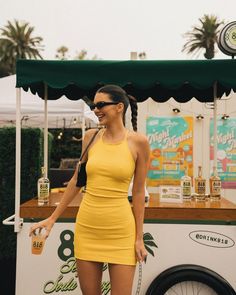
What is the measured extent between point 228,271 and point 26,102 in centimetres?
473

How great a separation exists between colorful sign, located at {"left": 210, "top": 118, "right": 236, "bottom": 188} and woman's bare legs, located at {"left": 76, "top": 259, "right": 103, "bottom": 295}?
6.37 m

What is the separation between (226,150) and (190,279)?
18.8ft

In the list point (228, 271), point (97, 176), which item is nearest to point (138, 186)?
point (97, 176)

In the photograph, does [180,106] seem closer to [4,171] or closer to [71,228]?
[4,171]

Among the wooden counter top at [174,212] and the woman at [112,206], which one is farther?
the wooden counter top at [174,212]

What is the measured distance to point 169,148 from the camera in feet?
27.5

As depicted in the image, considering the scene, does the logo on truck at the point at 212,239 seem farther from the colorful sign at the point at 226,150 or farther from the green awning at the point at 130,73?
the colorful sign at the point at 226,150

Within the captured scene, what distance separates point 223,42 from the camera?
3.58 m

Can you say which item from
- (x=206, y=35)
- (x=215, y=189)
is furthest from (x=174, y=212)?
(x=206, y=35)

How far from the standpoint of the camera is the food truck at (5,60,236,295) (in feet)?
9.67

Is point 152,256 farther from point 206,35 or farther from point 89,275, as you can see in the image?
point 206,35

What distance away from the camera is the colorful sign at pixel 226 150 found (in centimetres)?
812

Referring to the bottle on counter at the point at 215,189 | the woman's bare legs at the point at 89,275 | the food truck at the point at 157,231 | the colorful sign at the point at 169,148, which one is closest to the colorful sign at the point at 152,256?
the food truck at the point at 157,231

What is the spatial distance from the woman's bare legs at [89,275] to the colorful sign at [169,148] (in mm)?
6209
